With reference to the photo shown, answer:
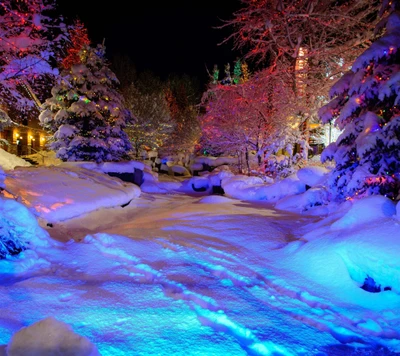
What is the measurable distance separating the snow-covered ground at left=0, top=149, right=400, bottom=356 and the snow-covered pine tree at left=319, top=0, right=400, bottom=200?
92 centimetres

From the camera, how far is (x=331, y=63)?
12.2m

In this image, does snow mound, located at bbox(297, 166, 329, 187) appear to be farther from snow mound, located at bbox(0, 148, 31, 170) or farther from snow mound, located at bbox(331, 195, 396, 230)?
snow mound, located at bbox(0, 148, 31, 170)

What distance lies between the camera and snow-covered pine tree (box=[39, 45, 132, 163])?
1667 centimetres

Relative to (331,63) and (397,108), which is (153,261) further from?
(331,63)

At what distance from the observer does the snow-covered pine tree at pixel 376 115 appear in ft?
18.1

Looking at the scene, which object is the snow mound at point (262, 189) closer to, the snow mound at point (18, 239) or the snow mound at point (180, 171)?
the snow mound at point (18, 239)

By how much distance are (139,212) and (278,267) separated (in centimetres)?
661

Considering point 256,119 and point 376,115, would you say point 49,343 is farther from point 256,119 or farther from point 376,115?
point 256,119

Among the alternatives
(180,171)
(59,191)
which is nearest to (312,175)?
(59,191)

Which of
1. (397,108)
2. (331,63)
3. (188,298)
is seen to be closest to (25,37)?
(188,298)

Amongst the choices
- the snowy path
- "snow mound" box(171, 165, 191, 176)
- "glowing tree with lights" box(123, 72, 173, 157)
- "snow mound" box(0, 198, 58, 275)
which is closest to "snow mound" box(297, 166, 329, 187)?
the snowy path

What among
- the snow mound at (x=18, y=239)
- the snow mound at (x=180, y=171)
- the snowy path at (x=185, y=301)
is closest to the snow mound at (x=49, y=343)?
the snowy path at (x=185, y=301)

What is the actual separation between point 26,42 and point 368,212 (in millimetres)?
9026

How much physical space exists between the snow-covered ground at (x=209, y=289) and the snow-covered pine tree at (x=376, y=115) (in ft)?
3.03
